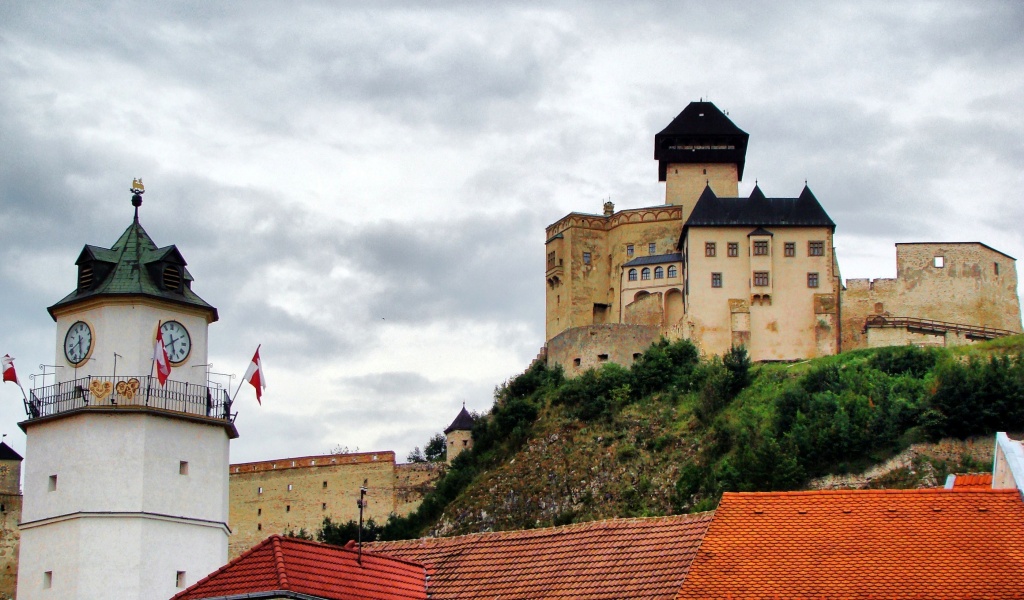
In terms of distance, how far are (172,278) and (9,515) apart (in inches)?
1740

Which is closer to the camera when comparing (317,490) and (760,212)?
(760,212)

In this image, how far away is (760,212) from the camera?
296ft

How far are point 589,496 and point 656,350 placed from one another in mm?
11353

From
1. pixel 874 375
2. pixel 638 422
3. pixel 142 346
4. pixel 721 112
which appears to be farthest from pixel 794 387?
pixel 142 346

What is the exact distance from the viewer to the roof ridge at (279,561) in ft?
91.9

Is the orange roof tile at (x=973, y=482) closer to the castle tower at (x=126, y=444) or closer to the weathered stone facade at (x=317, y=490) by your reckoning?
the castle tower at (x=126, y=444)

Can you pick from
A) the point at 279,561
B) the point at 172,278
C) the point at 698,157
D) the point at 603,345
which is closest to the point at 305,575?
the point at 279,561

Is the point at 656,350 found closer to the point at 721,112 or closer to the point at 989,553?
the point at 721,112

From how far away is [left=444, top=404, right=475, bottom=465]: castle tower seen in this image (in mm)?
96750

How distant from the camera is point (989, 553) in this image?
28594mm

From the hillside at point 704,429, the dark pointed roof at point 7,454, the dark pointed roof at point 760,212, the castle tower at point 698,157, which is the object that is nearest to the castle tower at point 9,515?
the dark pointed roof at point 7,454

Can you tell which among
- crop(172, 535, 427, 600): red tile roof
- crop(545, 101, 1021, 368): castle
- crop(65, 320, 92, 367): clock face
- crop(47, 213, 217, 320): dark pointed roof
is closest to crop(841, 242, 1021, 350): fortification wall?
crop(545, 101, 1021, 368): castle

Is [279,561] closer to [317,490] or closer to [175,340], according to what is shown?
[175,340]

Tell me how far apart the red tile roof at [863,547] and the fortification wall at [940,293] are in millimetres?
56291
